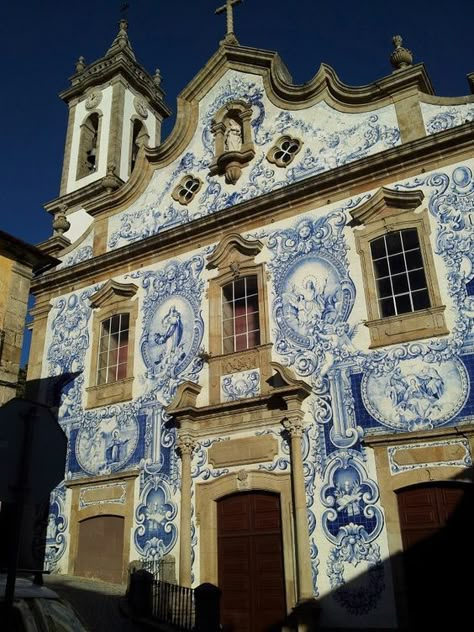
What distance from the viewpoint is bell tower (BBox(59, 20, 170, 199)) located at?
65.1ft

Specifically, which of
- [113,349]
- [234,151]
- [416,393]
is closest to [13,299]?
[113,349]

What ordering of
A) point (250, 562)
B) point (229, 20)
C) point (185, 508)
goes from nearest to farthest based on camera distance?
point (250, 562) → point (185, 508) → point (229, 20)

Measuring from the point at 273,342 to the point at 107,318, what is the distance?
170 inches

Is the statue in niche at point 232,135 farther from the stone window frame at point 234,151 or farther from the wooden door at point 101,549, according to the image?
the wooden door at point 101,549

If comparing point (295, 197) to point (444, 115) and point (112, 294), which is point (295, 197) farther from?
point (112, 294)

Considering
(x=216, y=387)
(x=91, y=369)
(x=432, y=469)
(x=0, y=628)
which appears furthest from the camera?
(x=91, y=369)

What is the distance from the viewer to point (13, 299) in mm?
10242

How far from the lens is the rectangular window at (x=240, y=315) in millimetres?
11555

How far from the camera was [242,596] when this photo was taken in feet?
32.4

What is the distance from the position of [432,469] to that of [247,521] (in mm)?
3158

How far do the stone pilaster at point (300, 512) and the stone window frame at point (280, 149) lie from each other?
204 inches

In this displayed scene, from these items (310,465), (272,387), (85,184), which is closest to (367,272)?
(272,387)

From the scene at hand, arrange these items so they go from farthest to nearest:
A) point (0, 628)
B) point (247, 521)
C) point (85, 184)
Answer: point (85, 184), point (247, 521), point (0, 628)

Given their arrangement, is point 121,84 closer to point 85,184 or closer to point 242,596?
point 85,184
